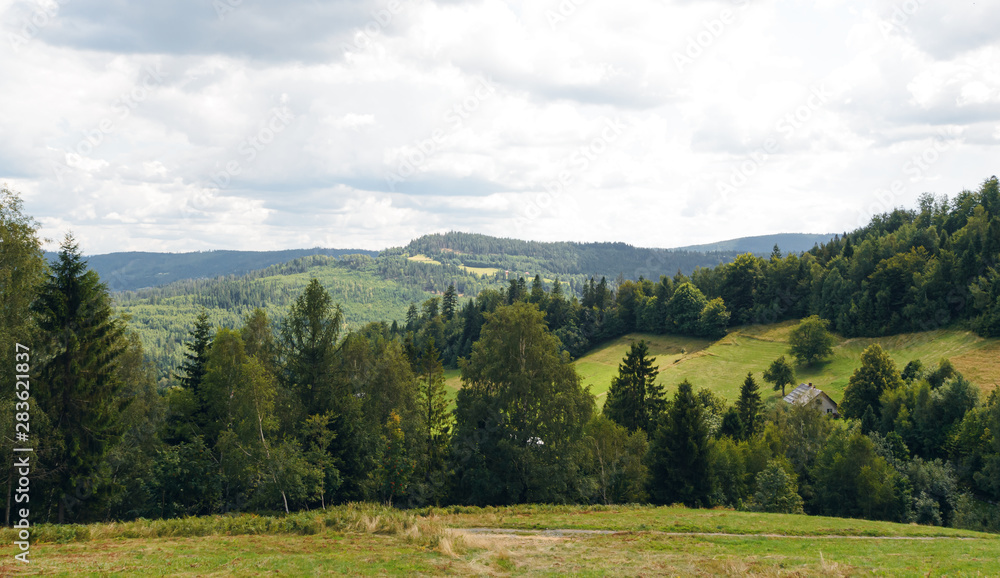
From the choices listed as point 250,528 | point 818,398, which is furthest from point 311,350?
point 818,398

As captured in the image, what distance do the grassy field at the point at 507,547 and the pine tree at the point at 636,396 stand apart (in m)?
26.9

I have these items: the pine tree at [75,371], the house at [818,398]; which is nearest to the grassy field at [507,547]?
the pine tree at [75,371]

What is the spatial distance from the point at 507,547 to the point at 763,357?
88.4m

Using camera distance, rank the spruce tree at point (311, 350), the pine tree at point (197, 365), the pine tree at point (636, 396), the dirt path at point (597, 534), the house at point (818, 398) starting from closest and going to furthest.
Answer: the dirt path at point (597, 534) < the spruce tree at point (311, 350) < the pine tree at point (197, 365) < the pine tree at point (636, 396) < the house at point (818, 398)

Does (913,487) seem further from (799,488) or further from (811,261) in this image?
(811,261)

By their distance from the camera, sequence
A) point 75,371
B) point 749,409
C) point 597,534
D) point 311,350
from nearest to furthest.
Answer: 1. point 597,534
2. point 75,371
3. point 311,350
4. point 749,409

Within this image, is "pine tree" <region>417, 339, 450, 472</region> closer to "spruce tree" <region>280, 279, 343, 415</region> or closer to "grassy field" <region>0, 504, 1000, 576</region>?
"spruce tree" <region>280, 279, 343, 415</region>

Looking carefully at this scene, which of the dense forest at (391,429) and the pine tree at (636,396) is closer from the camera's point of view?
the dense forest at (391,429)

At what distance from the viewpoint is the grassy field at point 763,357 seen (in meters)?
71.9

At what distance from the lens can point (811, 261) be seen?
395 ft

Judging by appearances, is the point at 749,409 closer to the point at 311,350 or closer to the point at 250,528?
the point at 311,350

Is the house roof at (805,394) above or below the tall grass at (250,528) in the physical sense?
below

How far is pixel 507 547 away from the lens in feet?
63.8

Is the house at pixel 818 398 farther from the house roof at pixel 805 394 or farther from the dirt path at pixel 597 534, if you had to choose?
the dirt path at pixel 597 534
